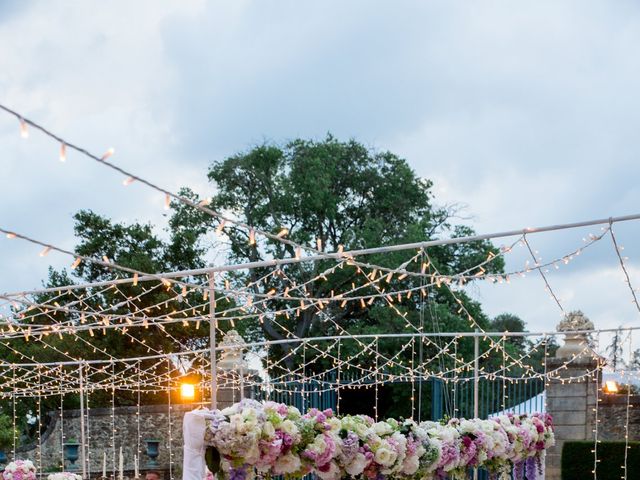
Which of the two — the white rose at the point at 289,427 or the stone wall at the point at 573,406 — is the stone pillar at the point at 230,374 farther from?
the white rose at the point at 289,427

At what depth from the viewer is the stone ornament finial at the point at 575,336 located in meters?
13.9

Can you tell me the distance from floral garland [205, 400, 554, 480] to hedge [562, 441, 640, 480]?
19.5ft

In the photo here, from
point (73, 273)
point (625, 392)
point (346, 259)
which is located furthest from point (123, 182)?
point (73, 273)

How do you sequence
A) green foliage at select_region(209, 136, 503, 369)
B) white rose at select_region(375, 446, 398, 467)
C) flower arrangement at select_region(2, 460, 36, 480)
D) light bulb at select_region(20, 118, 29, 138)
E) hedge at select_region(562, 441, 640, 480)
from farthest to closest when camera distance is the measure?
green foliage at select_region(209, 136, 503, 369)
hedge at select_region(562, 441, 640, 480)
flower arrangement at select_region(2, 460, 36, 480)
white rose at select_region(375, 446, 398, 467)
light bulb at select_region(20, 118, 29, 138)

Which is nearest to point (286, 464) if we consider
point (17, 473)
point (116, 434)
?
point (17, 473)

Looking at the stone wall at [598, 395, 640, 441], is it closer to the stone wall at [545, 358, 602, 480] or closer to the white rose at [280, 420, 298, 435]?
the stone wall at [545, 358, 602, 480]

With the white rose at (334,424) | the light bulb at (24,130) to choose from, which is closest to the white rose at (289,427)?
the white rose at (334,424)

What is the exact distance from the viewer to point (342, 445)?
18.8 feet

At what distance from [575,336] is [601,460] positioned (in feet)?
5.59

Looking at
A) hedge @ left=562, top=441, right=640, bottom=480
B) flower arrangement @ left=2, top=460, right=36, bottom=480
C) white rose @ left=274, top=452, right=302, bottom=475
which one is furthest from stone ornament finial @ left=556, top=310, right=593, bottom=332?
white rose @ left=274, top=452, right=302, bottom=475

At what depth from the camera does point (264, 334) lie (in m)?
22.6

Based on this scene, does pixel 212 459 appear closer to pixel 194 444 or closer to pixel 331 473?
pixel 194 444

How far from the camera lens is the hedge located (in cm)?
1309

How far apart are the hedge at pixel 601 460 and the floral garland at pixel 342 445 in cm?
595
